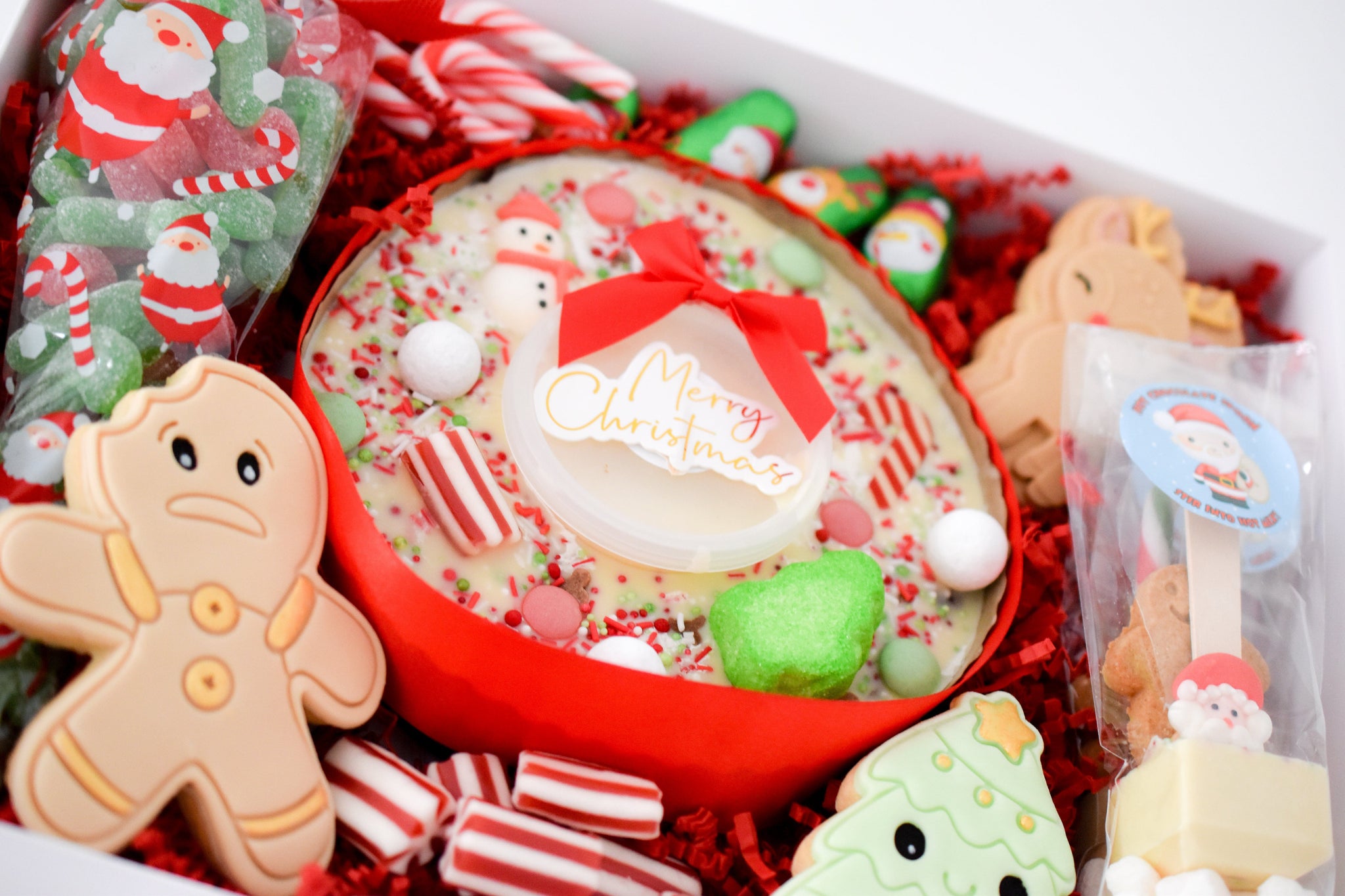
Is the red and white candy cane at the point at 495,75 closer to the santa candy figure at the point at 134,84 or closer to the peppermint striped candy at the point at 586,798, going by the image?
the santa candy figure at the point at 134,84

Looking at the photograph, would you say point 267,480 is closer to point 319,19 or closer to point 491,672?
point 491,672

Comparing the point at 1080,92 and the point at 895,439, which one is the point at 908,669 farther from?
the point at 1080,92

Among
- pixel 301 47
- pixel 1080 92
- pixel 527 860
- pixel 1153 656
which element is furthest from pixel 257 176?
pixel 1080 92

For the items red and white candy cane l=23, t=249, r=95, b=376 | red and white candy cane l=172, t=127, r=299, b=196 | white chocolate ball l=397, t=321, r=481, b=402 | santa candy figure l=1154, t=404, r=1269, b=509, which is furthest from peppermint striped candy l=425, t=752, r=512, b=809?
santa candy figure l=1154, t=404, r=1269, b=509

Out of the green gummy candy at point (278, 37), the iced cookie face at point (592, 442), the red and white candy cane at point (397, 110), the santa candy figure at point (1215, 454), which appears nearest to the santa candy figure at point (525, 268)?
the iced cookie face at point (592, 442)

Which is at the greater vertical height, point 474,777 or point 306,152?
point 306,152
